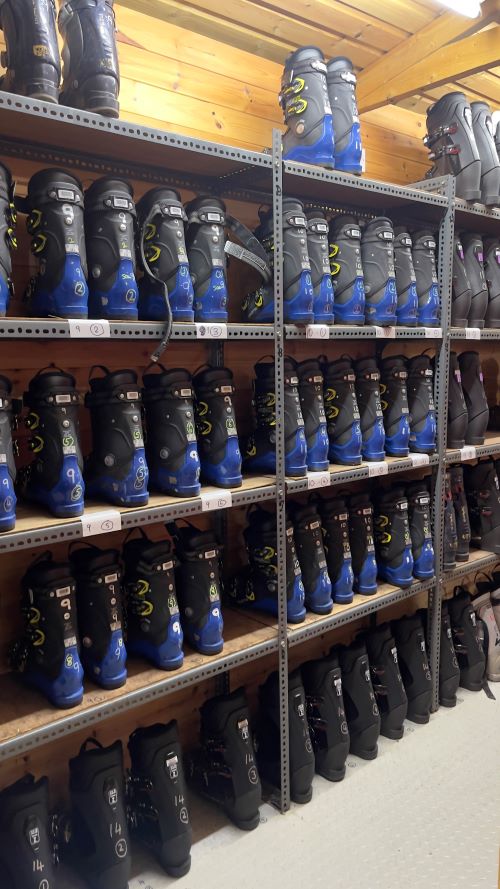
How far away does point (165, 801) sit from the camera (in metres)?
1.90

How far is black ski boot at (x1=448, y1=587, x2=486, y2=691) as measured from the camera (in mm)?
2992

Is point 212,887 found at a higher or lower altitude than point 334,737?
lower

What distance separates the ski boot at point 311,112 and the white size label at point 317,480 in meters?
1.03

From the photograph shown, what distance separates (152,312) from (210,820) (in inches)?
63.3

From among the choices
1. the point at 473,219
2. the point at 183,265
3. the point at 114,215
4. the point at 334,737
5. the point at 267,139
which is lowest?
the point at 334,737

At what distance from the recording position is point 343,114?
229 cm

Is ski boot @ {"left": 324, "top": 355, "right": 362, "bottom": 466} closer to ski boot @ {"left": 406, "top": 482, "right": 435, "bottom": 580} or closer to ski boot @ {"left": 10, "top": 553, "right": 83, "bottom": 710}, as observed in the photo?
ski boot @ {"left": 406, "top": 482, "right": 435, "bottom": 580}

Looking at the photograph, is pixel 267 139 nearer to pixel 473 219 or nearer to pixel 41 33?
pixel 473 219

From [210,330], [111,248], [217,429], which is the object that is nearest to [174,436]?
[217,429]

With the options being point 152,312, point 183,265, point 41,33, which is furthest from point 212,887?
point 41,33

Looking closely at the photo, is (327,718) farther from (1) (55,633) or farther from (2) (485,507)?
(2) (485,507)

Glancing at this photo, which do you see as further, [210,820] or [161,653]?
[210,820]

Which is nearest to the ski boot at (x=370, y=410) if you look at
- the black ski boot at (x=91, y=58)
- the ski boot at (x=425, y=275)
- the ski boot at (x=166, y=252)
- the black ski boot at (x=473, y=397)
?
the ski boot at (x=425, y=275)

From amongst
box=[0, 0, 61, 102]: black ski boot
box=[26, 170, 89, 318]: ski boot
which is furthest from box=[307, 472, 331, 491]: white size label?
box=[0, 0, 61, 102]: black ski boot
